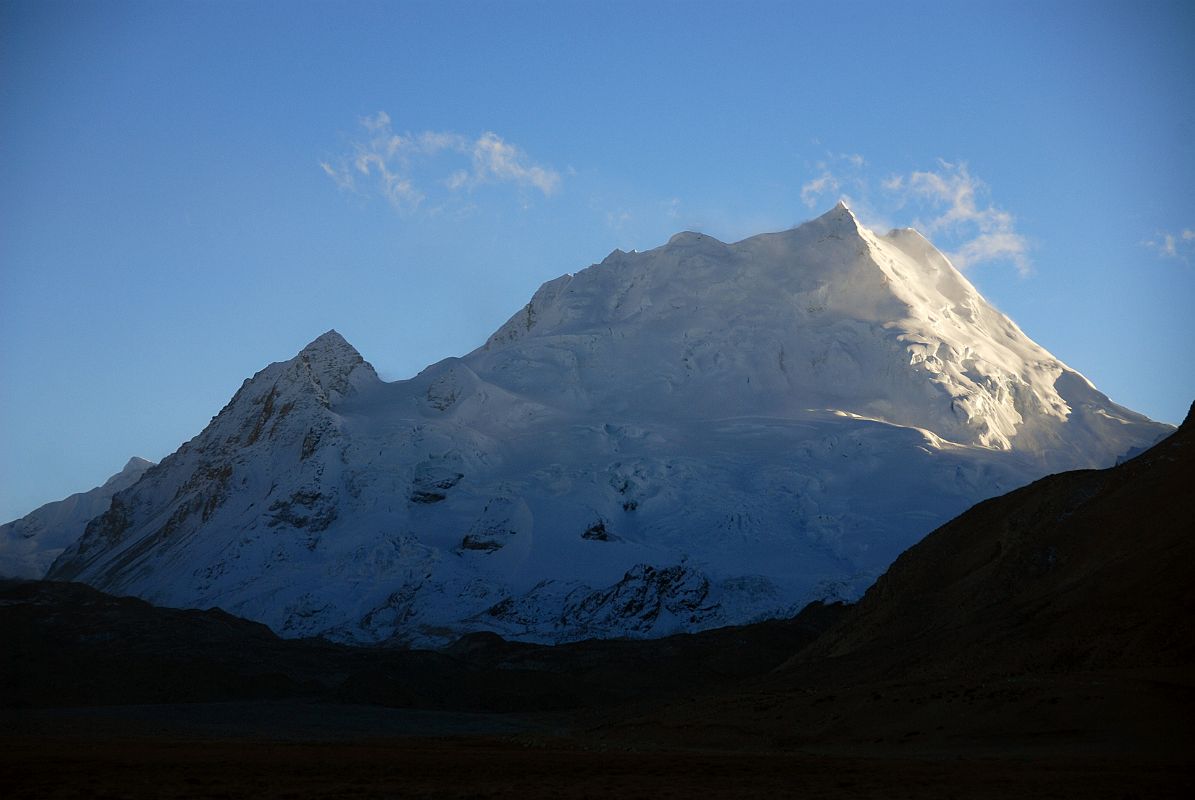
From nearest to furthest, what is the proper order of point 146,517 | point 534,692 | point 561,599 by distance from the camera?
1. point 534,692
2. point 561,599
3. point 146,517

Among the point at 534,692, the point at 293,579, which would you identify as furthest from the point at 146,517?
the point at 534,692

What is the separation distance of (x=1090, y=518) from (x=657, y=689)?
35.6 metres

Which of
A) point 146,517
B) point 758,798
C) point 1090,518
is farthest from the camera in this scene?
point 146,517

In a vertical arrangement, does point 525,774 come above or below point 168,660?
below

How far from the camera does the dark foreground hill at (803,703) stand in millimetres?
27688

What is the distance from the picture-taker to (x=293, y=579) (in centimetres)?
12212

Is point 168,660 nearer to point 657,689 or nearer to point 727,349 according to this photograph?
point 657,689

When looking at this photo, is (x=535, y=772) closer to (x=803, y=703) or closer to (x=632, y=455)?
(x=803, y=703)

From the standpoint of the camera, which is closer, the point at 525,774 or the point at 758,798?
the point at 758,798

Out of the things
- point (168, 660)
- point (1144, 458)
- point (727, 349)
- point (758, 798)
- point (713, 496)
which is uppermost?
point (727, 349)

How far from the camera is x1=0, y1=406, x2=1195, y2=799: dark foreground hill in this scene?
2769 cm

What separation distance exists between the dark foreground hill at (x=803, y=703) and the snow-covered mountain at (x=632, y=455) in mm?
31660

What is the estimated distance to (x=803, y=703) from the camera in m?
40.7

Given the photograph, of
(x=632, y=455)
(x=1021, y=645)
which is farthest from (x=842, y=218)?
(x=1021, y=645)
